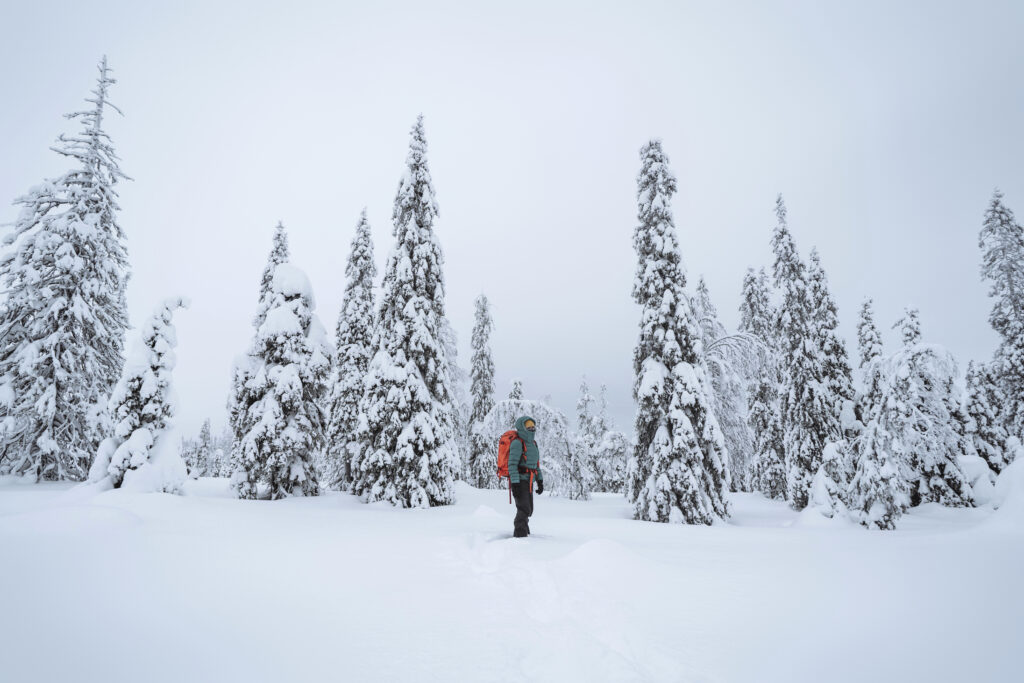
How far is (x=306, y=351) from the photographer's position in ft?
61.2

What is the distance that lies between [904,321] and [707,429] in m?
16.7

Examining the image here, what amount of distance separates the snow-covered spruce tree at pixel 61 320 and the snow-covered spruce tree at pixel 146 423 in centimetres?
373

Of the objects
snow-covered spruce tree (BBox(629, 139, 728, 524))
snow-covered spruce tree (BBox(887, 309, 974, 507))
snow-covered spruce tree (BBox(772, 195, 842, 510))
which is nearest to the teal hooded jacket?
snow-covered spruce tree (BBox(629, 139, 728, 524))

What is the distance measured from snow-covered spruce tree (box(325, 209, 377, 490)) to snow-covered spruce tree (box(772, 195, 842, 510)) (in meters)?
21.8

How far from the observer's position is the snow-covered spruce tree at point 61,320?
14.9 meters

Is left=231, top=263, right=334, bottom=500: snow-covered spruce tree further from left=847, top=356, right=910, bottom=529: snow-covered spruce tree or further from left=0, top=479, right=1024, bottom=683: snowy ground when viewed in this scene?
left=847, top=356, right=910, bottom=529: snow-covered spruce tree

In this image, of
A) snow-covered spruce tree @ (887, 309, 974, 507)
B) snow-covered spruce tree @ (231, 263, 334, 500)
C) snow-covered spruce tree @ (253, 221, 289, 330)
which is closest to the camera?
snow-covered spruce tree @ (887, 309, 974, 507)

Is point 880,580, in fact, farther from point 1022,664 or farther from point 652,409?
point 652,409

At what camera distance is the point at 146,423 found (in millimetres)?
13445

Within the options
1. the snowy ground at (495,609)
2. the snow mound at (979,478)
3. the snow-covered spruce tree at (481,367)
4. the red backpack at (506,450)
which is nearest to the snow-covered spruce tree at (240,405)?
the snowy ground at (495,609)

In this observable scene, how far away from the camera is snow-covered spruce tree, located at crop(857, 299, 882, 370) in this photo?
90.0 feet

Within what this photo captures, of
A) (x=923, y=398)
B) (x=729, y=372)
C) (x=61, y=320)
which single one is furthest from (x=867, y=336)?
(x=61, y=320)

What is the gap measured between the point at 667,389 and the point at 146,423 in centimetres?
1642

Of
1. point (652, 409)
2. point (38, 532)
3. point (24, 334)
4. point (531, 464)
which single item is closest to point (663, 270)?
point (652, 409)
